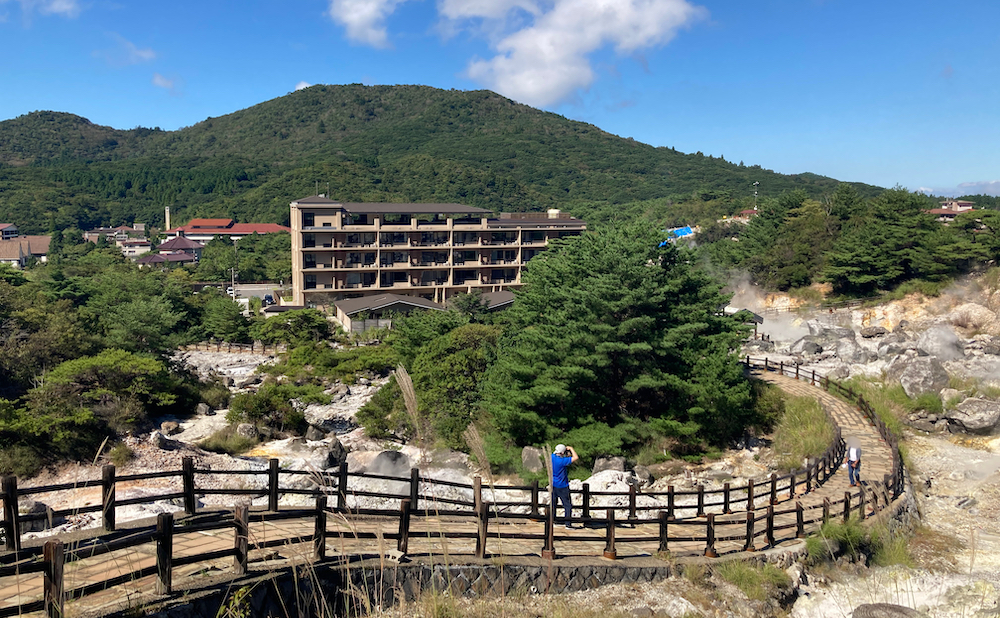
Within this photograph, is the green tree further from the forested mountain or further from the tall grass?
the forested mountain

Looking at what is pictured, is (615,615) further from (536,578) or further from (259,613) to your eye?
(259,613)

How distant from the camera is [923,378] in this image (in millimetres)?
20969

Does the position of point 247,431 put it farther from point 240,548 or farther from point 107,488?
point 240,548

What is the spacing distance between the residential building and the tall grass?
85.7 m

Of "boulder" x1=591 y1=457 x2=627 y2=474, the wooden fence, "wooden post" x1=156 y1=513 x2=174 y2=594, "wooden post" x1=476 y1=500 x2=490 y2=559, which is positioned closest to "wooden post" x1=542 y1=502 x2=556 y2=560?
the wooden fence

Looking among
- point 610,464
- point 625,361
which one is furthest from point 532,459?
point 625,361

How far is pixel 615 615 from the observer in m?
6.56

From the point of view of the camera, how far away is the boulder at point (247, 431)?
2208cm

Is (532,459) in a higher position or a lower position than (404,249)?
lower

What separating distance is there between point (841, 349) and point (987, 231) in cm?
1644

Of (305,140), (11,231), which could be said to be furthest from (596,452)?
(305,140)

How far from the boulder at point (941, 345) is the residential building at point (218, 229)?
82684mm

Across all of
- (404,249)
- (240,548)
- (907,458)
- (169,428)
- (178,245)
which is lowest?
(169,428)

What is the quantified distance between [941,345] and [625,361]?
16.2m
